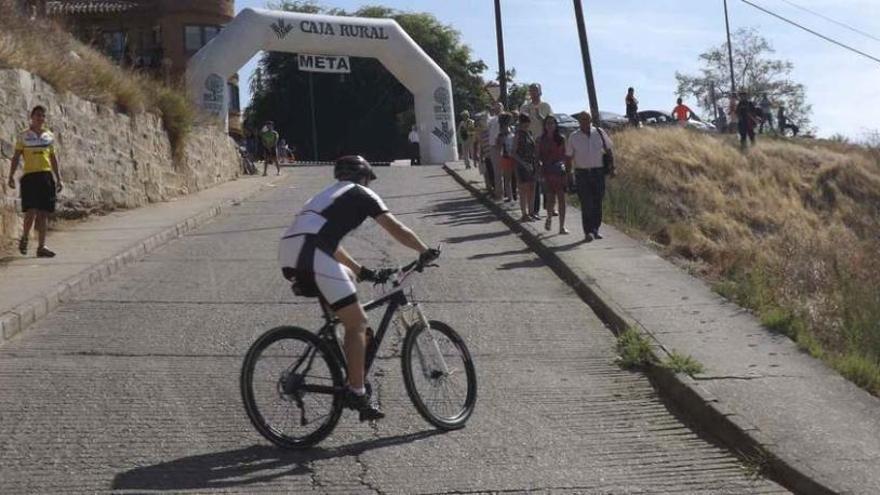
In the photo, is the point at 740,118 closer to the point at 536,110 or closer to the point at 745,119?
the point at 745,119

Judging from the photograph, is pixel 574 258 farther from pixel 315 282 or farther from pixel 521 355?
pixel 315 282

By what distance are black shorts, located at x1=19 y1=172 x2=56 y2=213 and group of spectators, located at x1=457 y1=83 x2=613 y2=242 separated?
253 inches

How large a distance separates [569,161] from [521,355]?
6.87 m

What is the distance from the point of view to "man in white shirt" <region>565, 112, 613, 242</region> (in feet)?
54.3

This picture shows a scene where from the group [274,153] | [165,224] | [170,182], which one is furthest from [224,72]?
[165,224]

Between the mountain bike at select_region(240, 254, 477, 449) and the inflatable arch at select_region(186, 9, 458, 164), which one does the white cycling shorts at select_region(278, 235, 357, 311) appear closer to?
the mountain bike at select_region(240, 254, 477, 449)

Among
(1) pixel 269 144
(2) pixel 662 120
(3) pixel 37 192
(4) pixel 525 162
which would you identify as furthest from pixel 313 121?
(3) pixel 37 192

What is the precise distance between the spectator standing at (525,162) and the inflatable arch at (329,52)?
48.0 feet

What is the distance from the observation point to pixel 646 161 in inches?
1212

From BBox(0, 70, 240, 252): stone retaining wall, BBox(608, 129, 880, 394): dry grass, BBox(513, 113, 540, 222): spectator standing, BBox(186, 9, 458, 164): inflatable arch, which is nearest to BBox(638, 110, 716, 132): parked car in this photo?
BBox(608, 129, 880, 394): dry grass

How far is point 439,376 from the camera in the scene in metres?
8.11

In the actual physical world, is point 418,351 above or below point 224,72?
below

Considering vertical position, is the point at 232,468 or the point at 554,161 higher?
the point at 554,161

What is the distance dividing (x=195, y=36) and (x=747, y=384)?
47.8 meters
